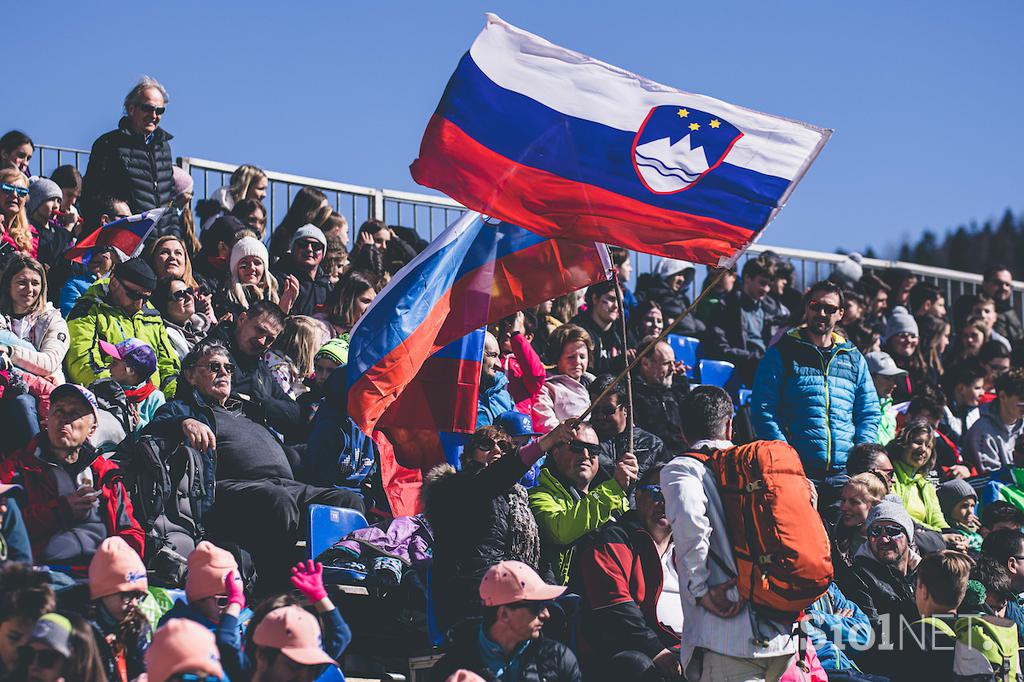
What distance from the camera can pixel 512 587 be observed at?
7.37 meters

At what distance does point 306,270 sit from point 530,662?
21.6 ft

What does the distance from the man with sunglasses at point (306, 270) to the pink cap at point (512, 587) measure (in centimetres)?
584

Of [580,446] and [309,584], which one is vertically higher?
[580,446]

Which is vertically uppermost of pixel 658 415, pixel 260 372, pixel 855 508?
pixel 260 372

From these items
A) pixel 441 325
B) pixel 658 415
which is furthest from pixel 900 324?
pixel 441 325

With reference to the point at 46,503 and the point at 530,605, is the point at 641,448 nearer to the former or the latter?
the point at 530,605

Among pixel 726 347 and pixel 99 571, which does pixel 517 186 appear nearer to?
pixel 99 571

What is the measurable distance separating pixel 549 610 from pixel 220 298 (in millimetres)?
5269

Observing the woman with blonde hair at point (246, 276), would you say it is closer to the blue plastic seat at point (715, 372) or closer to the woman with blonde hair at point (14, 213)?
the woman with blonde hair at point (14, 213)

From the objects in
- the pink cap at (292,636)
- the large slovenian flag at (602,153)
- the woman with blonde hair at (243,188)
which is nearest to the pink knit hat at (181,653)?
the pink cap at (292,636)

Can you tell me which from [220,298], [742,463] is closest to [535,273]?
[742,463]

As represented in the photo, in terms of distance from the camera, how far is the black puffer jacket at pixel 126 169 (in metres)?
13.2

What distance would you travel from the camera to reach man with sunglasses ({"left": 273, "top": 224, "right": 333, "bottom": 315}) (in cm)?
1299

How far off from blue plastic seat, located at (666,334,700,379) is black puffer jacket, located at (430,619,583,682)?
7.47 m
